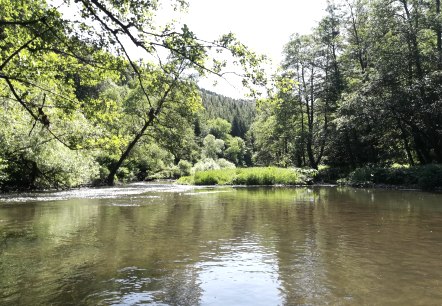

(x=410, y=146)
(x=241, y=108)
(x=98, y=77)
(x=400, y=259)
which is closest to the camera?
(x=400, y=259)

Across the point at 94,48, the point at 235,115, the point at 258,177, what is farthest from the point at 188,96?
the point at 235,115

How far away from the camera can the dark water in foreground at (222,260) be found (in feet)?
14.2

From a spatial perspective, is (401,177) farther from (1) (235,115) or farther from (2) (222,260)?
(1) (235,115)

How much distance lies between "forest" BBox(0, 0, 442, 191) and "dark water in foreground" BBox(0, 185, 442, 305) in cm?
235

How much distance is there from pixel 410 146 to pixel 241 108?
121131mm

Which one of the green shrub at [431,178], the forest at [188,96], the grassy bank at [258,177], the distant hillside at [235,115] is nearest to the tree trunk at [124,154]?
the forest at [188,96]

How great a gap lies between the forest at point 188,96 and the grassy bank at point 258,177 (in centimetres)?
145

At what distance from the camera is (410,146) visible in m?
31.9

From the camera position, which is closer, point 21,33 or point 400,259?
point 400,259

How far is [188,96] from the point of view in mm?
7051

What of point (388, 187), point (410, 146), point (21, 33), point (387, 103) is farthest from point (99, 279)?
point (410, 146)

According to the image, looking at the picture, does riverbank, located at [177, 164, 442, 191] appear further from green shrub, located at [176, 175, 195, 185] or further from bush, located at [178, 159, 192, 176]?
bush, located at [178, 159, 192, 176]

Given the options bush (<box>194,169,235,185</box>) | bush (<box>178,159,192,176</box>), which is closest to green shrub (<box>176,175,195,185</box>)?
bush (<box>194,169,235,185</box>)

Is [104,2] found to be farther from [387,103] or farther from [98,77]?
[387,103]
